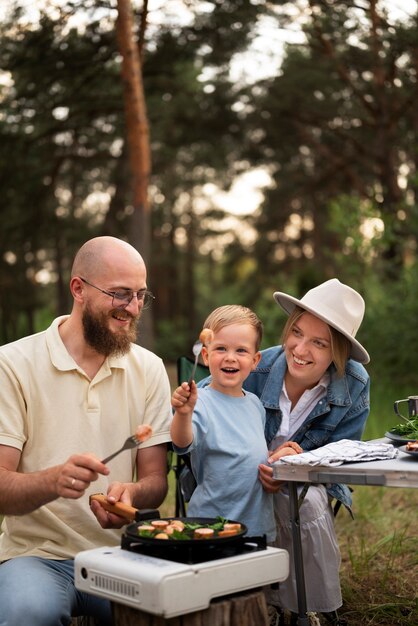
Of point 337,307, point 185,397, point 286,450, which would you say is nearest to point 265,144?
point 337,307

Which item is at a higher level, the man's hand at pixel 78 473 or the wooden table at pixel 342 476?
the man's hand at pixel 78 473

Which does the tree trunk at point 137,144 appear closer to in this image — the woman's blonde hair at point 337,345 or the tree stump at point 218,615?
the woman's blonde hair at point 337,345

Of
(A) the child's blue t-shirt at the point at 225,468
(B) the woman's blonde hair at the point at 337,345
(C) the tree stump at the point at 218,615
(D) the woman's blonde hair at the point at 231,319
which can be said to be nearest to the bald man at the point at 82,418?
(A) the child's blue t-shirt at the point at 225,468

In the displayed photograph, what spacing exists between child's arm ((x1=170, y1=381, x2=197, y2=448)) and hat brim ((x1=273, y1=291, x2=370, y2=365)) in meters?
0.74

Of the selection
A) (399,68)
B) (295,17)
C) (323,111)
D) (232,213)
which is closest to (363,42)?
(399,68)

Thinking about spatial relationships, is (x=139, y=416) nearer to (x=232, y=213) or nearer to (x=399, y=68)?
(x=399, y=68)

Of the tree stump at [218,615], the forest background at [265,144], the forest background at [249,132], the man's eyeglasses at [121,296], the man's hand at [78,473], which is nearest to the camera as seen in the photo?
the tree stump at [218,615]

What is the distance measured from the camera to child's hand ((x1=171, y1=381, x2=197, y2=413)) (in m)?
2.71

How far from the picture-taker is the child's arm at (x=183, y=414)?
2.72m

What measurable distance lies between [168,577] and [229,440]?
3.04 ft

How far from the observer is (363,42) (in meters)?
13.8

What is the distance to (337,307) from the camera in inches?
135

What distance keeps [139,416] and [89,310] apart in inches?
16.0

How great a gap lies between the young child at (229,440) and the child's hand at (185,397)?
24cm
